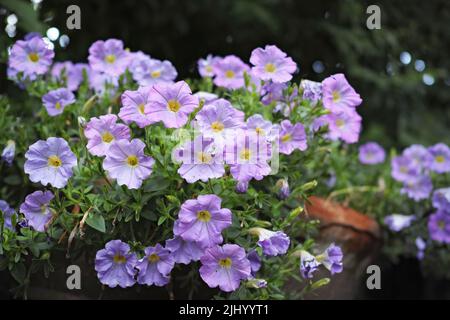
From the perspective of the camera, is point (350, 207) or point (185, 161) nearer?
point (185, 161)

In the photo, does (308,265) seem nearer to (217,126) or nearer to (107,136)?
(217,126)

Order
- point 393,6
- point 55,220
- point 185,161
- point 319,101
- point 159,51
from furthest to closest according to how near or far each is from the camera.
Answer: point 393,6
point 159,51
point 319,101
point 55,220
point 185,161

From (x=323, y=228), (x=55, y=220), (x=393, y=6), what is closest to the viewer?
(x=55, y=220)

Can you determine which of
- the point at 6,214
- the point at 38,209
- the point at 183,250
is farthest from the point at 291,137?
the point at 6,214

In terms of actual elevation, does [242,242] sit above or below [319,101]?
below

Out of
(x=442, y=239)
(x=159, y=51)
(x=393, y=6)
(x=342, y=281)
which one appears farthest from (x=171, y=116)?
(x=393, y=6)

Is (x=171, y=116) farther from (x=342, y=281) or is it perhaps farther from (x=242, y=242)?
(x=342, y=281)
